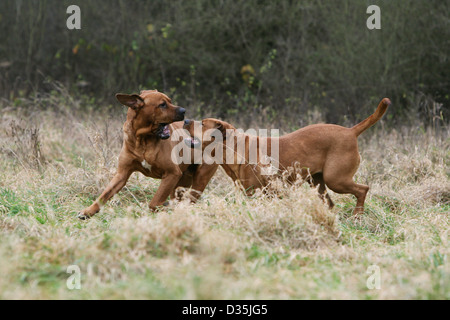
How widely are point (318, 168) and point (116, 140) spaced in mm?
3263

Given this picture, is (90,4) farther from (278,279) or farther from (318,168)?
(278,279)

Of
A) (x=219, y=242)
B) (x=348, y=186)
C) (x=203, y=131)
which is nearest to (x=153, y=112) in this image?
(x=203, y=131)

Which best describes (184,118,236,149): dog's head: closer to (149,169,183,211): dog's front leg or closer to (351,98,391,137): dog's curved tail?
(149,169,183,211): dog's front leg

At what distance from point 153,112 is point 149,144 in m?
0.34

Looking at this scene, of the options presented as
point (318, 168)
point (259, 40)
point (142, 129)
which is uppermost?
point (259, 40)

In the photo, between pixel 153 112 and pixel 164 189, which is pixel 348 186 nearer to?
pixel 164 189

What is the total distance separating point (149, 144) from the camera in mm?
6273

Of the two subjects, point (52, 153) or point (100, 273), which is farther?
point (52, 153)

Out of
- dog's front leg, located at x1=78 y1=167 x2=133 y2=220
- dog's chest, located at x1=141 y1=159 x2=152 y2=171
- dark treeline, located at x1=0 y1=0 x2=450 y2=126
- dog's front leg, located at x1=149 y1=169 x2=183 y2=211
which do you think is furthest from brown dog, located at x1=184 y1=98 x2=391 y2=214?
dark treeline, located at x1=0 y1=0 x2=450 y2=126

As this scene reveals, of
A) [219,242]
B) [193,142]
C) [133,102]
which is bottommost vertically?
[219,242]

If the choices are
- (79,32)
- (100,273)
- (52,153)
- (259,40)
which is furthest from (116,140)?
(79,32)

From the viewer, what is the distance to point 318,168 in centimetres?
668

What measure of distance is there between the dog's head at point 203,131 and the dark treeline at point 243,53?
16.7 feet

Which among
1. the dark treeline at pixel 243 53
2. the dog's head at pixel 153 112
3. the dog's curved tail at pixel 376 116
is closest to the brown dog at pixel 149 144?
the dog's head at pixel 153 112
